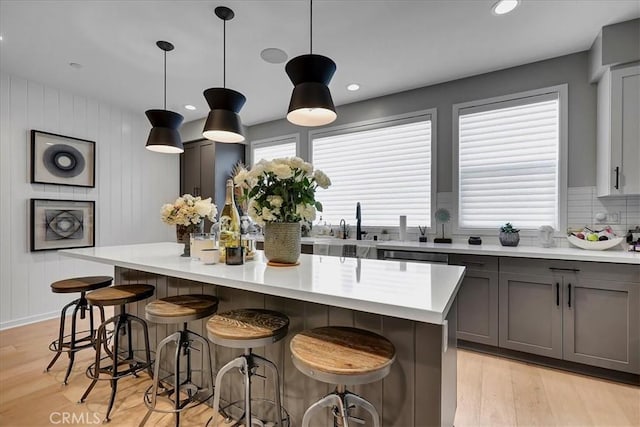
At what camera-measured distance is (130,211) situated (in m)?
4.57

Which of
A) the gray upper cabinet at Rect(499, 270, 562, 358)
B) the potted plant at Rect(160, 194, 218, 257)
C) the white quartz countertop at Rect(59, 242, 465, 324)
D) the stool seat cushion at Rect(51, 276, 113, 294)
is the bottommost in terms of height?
the gray upper cabinet at Rect(499, 270, 562, 358)

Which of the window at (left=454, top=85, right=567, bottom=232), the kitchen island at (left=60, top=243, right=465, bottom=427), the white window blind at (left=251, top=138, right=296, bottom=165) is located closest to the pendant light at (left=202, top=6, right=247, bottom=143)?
the kitchen island at (left=60, top=243, right=465, bottom=427)

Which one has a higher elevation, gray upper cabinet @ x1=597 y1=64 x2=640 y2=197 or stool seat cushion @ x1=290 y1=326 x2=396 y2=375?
gray upper cabinet @ x1=597 y1=64 x2=640 y2=197

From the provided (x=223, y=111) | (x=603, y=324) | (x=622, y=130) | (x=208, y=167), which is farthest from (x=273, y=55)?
(x=603, y=324)

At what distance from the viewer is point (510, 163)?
3.18 meters

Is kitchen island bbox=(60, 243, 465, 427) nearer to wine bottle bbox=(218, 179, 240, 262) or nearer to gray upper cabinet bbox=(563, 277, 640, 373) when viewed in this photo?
wine bottle bbox=(218, 179, 240, 262)

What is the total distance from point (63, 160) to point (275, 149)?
2.70 metres

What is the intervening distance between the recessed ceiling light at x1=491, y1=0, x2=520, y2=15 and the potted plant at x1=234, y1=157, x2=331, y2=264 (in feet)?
6.02

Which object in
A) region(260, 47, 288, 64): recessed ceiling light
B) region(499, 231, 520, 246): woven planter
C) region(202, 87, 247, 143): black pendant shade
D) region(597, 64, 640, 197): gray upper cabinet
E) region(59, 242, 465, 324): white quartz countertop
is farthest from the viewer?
region(499, 231, 520, 246): woven planter

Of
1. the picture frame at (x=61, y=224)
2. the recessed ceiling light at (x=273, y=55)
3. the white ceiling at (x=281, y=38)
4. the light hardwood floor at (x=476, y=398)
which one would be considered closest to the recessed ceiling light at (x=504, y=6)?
the white ceiling at (x=281, y=38)

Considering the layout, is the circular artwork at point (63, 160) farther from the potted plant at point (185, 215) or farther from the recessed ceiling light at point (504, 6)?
the recessed ceiling light at point (504, 6)

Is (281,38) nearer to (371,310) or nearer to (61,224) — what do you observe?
(371,310)

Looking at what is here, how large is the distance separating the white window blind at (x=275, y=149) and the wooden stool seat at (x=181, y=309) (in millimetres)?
3256

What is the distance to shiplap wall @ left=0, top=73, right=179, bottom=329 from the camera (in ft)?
11.2
